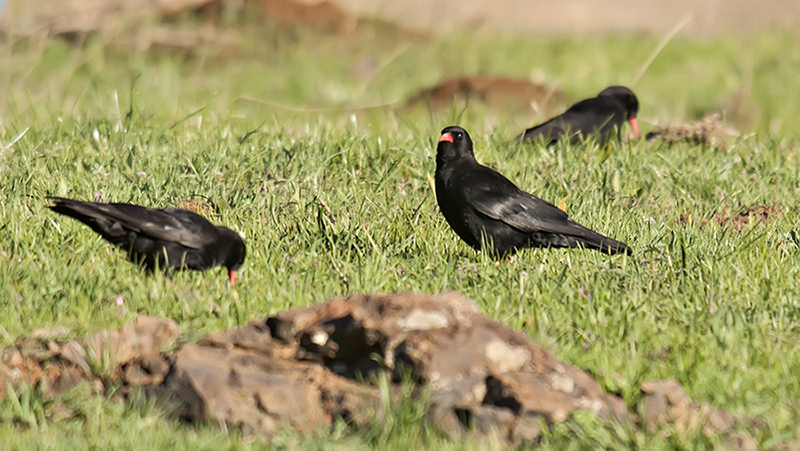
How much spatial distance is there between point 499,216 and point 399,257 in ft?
2.44

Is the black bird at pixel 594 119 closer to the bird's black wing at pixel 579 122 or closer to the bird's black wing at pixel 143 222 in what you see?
the bird's black wing at pixel 579 122

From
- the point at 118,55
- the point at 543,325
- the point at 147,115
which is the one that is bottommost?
the point at 118,55

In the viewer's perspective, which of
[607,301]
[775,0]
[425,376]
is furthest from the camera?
[775,0]

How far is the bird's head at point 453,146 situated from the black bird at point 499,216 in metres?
0.16

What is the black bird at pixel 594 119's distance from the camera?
817cm

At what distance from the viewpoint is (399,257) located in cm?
506

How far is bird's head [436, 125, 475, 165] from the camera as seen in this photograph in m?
5.84

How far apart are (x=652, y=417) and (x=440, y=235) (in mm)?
2641

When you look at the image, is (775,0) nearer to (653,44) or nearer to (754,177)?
(653,44)

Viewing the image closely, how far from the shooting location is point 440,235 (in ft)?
18.8

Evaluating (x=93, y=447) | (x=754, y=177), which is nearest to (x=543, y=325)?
(x=93, y=447)

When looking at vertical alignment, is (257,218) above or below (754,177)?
below

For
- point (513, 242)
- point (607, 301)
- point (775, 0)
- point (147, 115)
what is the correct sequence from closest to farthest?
point (607, 301)
point (513, 242)
point (147, 115)
point (775, 0)

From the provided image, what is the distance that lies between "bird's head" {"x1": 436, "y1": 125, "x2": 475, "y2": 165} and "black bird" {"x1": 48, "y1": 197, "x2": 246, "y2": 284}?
1.56 metres
